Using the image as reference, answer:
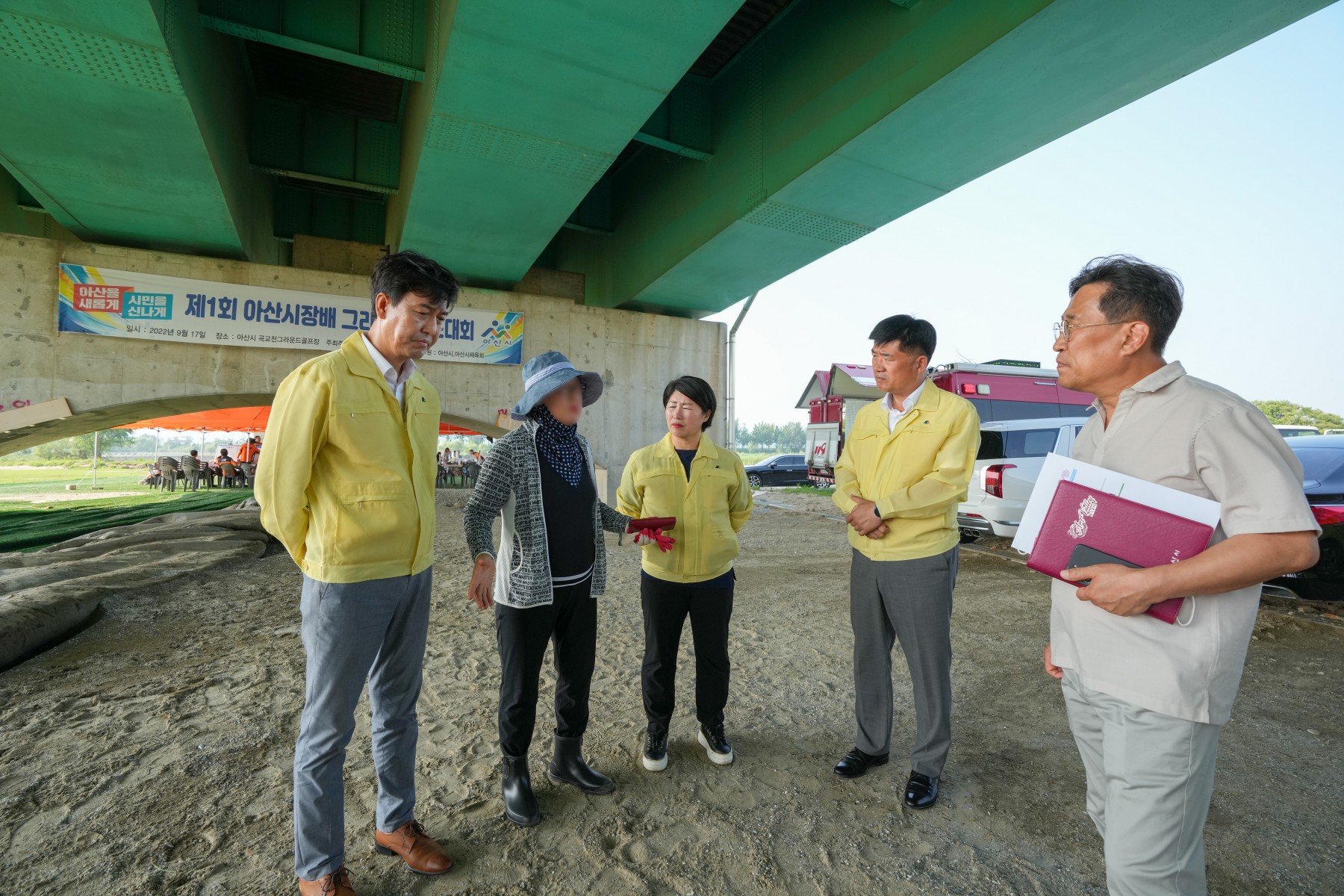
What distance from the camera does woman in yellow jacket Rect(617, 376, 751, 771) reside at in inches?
104

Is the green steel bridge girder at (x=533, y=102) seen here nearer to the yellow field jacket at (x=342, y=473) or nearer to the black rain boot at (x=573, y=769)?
the yellow field jacket at (x=342, y=473)

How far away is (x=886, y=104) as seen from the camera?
4.80m

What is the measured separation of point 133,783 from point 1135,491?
3.50m

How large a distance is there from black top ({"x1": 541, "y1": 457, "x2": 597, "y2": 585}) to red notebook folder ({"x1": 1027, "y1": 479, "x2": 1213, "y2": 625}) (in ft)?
4.99

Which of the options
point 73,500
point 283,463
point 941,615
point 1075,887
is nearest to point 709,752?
point 941,615

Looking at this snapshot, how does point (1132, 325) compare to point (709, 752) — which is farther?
point (709, 752)

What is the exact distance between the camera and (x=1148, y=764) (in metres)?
1.24

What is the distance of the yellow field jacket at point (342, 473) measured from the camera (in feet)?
5.63

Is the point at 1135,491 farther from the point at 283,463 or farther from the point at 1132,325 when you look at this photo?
the point at 283,463

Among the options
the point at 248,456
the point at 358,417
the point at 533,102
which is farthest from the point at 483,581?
the point at 248,456

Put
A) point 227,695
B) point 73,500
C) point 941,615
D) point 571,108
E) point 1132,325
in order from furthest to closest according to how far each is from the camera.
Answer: point 73,500
point 571,108
point 227,695
point 941,615
point 1132,325

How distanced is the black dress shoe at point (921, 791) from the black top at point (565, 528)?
59.0 inches

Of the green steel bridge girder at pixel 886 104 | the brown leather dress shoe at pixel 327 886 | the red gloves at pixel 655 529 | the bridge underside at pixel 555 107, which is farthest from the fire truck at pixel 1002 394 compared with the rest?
the brown leather dress shoe at pixel 327 886

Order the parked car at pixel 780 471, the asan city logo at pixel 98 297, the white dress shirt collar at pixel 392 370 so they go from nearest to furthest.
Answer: the white dress shirt collar at pixel 392 370 < the asan city logo at pixel 98 297 < the parked car at pixel 780 471
